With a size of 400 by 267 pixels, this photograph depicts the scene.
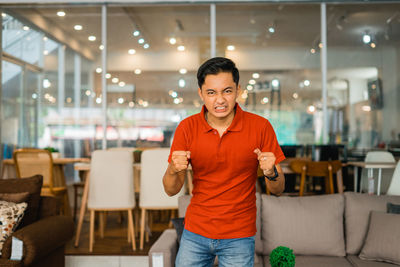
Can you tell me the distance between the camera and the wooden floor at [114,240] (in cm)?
409

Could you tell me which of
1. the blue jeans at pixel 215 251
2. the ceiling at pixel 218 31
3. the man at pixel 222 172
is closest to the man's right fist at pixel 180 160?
the man at pixel 222 172

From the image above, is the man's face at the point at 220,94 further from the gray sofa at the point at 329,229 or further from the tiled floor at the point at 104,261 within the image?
the tiled floor at the point at 104,261

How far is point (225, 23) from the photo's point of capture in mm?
5965

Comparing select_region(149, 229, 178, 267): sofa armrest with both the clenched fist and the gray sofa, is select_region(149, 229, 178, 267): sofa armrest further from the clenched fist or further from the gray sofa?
the clenched fist

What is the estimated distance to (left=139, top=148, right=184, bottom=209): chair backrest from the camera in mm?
4168

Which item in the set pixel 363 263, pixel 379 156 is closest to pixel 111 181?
pixel 363 263

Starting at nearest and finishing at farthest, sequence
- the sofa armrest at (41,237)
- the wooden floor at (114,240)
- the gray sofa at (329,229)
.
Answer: the sofa armrest at (41,237), the gray sofa at (329,229), the wooden floor at (114,240)

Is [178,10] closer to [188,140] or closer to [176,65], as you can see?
[176,65]

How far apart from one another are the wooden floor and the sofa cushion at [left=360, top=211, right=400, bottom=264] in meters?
2.09

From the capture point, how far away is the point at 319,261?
9.25ft

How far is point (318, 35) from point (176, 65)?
2047 millimetres

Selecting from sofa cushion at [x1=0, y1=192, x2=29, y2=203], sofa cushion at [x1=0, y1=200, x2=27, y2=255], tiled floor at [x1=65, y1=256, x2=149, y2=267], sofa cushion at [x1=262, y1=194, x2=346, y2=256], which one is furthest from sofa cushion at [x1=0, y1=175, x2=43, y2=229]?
sofa cushion at [x1=262, y1=194, x2=346, y2=256]

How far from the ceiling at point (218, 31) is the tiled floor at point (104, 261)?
104 inches

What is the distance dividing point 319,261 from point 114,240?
247 centimetres
